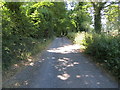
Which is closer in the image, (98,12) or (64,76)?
(64,76)

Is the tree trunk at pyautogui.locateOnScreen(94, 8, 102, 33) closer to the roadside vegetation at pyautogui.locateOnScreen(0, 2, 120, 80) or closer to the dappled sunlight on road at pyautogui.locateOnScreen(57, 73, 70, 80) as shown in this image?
the roadside vegetation at pyautogui.locateOnScreen(0, 2, 120, 80)

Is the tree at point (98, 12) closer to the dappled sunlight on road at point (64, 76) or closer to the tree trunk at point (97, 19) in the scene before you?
the tree trunk at point (97, 19)

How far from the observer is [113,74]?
4.68m

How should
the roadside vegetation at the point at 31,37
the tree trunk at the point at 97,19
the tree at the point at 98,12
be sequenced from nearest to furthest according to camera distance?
the roadside vegetation at the point at 31,37 → the tree at the point at 98,12 → the tree trunk at the point at 97,19

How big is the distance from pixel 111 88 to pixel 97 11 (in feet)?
36.8

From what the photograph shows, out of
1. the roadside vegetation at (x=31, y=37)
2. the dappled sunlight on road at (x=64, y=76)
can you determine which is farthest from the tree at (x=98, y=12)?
the dappled sunlight on road at (x=64, y=76)

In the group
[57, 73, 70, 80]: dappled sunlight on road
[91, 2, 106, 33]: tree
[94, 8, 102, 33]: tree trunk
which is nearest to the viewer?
[57, 73, 70, 80]: dappled sunlight on road

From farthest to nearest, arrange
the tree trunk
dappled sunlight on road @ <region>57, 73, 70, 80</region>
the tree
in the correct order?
the tree trunk → the tree → dappled sunlight on road @ <region>57, 73, 70, 80</region>

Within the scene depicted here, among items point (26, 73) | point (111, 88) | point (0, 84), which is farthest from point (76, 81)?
point (0, 84)

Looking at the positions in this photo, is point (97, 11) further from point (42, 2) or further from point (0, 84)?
point (0, 84)

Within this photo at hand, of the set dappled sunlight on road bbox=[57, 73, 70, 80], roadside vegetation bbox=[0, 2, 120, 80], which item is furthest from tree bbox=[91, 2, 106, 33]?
dappled sunlight on road bbox=[57, 73, 70, 80]

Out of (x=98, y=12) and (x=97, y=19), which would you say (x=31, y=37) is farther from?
(x=98, y=12)

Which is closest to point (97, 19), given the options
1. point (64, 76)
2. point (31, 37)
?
point (31, 37)

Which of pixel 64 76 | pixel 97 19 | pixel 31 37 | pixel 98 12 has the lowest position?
pixel 64 76
